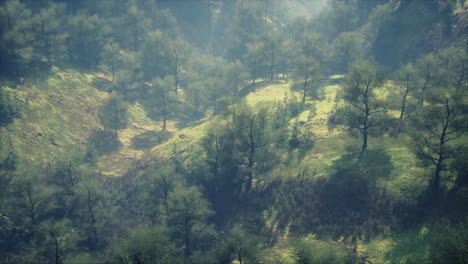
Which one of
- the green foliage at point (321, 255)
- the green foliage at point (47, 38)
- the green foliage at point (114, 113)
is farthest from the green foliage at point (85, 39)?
the green foliage at point (321, 255)

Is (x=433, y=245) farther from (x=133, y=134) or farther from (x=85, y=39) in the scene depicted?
(x=85, y=39)

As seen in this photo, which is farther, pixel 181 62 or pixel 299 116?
pixel 181 62

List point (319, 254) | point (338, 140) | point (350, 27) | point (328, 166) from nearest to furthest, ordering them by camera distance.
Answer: point (319, 254) → point (328, 166) → point (338, 140) → point (350, 27)

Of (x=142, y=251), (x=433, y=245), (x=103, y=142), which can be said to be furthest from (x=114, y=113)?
(x=433, y=245)

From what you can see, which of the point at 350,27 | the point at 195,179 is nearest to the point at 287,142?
the point at 195,179

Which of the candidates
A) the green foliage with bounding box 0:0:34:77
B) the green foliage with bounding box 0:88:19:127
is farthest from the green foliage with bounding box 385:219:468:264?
the green foliage with bounding box 0:0:34:77

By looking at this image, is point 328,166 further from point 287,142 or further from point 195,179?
point 195,179

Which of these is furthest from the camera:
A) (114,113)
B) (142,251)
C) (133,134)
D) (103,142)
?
(133,134)

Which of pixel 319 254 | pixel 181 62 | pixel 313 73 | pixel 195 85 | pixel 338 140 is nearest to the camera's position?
pixel 319 254

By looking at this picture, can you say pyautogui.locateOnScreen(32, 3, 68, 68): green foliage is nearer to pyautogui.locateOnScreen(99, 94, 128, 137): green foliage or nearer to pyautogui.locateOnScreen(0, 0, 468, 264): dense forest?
pyautogui.locateOnScreen(0, 0, 468, 264): dense forest
